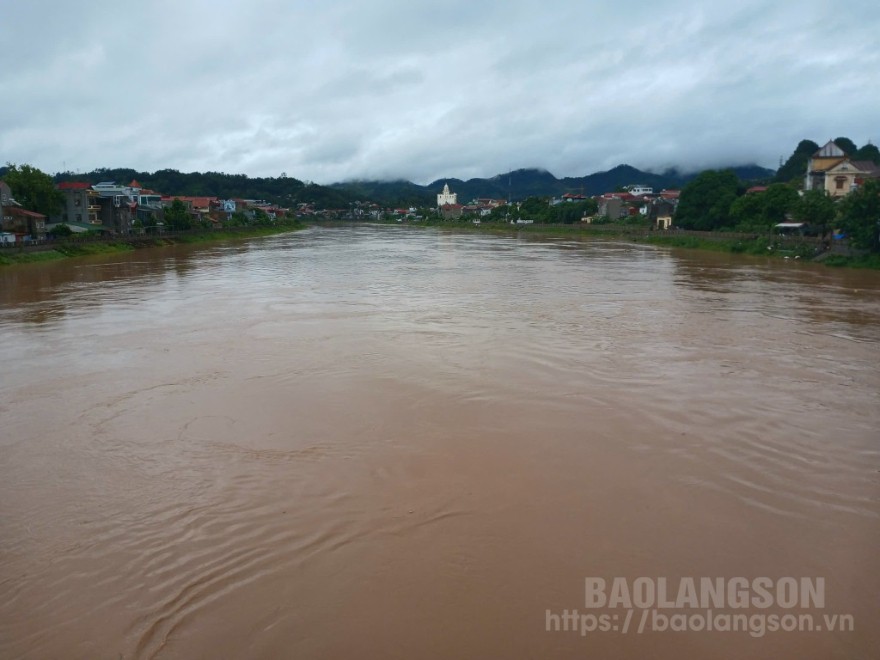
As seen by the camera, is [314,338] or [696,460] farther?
[314,338]

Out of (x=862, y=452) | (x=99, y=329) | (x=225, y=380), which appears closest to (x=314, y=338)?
(x=225, y=380)

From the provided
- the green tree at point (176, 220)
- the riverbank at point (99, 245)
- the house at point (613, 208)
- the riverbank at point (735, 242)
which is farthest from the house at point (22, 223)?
the house at point (613, 208)

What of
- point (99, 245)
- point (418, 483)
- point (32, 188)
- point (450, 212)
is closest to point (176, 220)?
point (32, 188)

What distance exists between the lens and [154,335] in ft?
38.1

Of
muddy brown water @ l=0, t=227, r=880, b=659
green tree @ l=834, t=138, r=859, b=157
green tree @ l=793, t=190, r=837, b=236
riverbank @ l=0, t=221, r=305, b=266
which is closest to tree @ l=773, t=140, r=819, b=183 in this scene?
green tree @ l=834, t=138, r=859, b=157

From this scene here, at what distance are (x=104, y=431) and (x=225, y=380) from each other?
2.01 metres

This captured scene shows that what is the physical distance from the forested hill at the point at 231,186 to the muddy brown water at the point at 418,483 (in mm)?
108002

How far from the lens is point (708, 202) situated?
133ft

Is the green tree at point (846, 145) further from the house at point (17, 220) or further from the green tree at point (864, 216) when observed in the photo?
the house at point (17, 220)

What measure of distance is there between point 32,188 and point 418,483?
40.7m

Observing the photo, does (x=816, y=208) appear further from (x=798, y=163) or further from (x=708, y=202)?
(x=798, y=163)

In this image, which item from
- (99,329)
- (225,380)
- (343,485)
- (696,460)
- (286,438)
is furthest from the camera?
(99,329)

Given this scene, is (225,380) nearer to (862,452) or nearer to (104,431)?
(104,431)

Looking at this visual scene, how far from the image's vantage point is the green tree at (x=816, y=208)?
2619 cm
